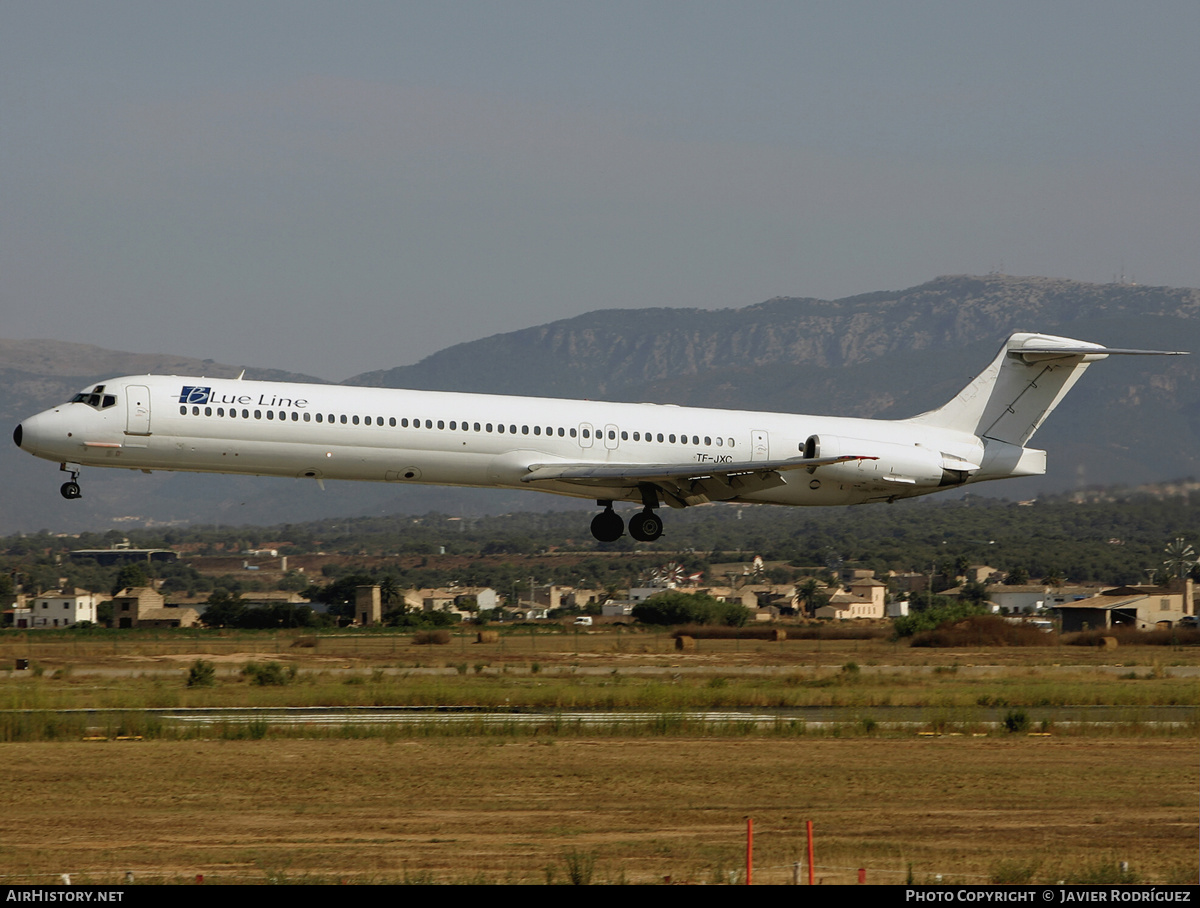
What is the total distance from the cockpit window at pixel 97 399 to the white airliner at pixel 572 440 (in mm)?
39

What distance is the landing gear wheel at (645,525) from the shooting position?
1314 inches

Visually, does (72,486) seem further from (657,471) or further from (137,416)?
(657,471)

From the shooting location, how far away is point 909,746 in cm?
2370

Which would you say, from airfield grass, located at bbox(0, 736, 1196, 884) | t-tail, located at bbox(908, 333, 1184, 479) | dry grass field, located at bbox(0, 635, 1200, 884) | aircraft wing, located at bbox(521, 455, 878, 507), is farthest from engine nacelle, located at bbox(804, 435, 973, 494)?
airfield grass, located at bbox(0, 736, 1196, 884)

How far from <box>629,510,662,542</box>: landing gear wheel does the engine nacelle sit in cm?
382

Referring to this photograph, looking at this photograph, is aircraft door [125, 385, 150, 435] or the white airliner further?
the white airliner

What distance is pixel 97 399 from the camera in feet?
95.3

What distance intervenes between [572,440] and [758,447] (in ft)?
15.2

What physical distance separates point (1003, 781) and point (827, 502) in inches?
566

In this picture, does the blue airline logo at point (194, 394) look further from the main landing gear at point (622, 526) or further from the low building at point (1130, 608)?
the low building at point (1130, 608)

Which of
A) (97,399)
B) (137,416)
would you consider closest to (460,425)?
(137,416)

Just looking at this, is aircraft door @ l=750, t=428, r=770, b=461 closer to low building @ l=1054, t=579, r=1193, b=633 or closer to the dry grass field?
the dry grass field

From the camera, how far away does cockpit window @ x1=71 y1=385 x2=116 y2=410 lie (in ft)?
94.7

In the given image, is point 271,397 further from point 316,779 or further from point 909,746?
point 909,746
